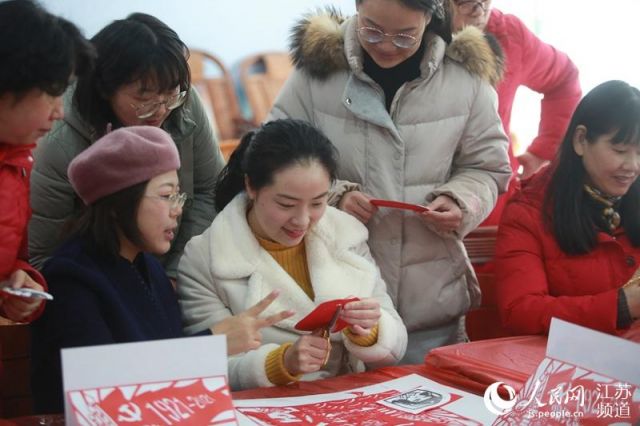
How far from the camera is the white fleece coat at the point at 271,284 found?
5.03 feet

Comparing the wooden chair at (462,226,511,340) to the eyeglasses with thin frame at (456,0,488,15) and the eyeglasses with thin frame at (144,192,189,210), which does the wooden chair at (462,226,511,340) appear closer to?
the eyeglasses with thin frame at (456,0,488,15)

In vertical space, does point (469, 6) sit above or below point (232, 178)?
above

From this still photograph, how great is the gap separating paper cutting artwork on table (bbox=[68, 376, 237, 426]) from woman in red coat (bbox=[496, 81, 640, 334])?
81 centimetres

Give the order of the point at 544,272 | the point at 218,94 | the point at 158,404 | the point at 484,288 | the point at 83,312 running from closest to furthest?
the point at 158,404
the point at 83,312
the point at 544,272
the point at 484,288
the point at 218,94

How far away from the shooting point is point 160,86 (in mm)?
1533

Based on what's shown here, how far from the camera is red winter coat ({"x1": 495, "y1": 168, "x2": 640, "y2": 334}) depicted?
166cm

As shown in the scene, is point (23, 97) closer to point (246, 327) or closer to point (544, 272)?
point (246, 327)

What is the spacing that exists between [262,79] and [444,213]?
3.77 meters

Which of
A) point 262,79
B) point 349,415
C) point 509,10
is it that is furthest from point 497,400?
point 509,10

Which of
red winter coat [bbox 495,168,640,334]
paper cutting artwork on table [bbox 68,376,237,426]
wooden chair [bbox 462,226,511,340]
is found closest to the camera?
paper cutting artwork on table [bbox 68,376,237,426]

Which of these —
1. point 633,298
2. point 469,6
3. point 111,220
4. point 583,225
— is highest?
point 469,6

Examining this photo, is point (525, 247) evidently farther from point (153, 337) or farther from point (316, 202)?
point (153, 337)

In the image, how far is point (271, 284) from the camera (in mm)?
1561

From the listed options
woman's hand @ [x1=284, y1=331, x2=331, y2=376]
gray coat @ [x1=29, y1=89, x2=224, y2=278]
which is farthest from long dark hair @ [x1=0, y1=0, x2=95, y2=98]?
woman's hand @ [x1=284, y1=331, x2=331, y2=376]
